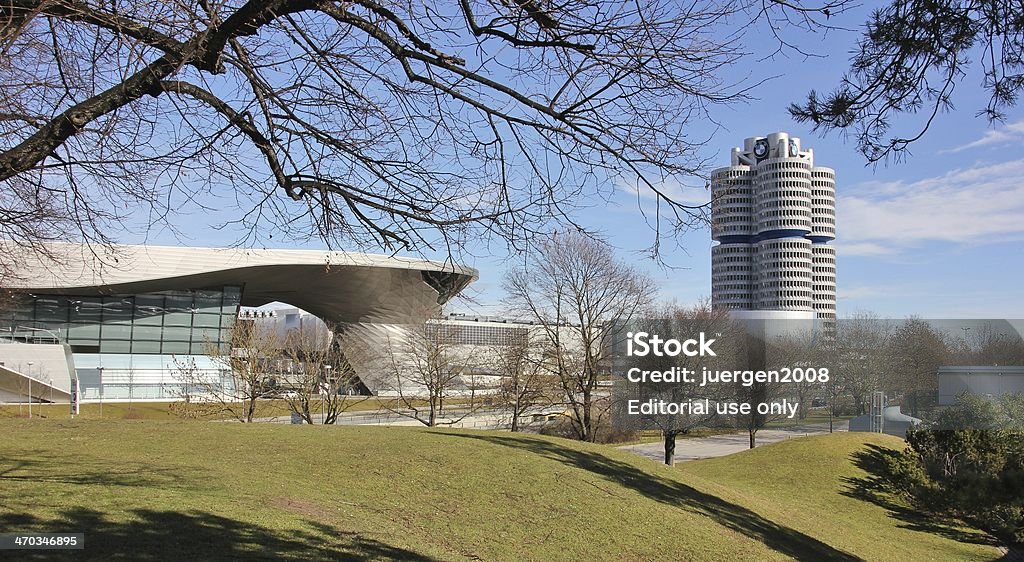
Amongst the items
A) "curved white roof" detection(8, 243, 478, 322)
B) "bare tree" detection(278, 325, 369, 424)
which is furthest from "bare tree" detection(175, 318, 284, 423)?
"curved white roof" detection(8, 243, 478, 322)

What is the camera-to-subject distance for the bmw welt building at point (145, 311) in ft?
140

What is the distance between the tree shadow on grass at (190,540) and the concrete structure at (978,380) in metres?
21.4

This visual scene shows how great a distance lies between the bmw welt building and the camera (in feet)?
140

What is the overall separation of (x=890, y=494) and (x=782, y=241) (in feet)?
316

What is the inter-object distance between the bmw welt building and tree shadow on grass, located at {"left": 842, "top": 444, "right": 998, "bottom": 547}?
2481 cm

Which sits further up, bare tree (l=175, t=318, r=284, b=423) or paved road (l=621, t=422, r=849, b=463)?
bare tree (l=175, t=318, r=284, b=423)

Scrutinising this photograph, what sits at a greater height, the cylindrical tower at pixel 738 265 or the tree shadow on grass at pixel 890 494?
the cylindrical tower at pixel 738 265

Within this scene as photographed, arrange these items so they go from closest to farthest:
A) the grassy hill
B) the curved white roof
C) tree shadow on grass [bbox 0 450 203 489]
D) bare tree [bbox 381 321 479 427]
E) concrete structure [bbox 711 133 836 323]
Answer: the grassy hill, tree shadow on grass [bbox 0 450 203 489], bare tree [bbox 381 321 479 427], the curved white roof, concrete structure [bbox 711 133 836 323]

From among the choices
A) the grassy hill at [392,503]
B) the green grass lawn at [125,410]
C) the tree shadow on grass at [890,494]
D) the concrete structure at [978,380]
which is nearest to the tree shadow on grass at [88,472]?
the grassy hill at [392,503]

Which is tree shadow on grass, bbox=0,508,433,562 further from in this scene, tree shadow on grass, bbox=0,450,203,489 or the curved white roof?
the curved white roof

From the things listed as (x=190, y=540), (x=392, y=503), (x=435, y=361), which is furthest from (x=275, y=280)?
(x=190, y=540)

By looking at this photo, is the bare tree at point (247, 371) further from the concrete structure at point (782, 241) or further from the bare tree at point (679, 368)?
the concrete structure at point (782, 241)

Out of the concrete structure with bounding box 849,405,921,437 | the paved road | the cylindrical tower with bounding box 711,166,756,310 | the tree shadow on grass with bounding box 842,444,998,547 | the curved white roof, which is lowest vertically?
the paved road

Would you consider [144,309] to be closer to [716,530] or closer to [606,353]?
[606,353]
